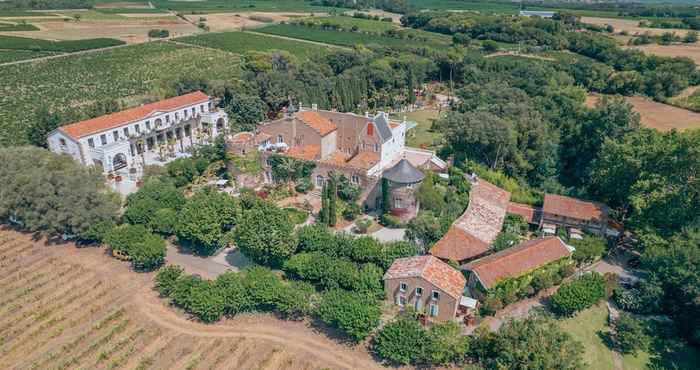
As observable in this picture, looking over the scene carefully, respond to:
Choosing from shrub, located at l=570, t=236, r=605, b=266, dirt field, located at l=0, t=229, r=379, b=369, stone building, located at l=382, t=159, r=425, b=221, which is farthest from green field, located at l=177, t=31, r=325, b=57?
shrub, located at l=570, t=236, r=605, b=266

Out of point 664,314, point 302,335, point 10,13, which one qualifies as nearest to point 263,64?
point 302,335

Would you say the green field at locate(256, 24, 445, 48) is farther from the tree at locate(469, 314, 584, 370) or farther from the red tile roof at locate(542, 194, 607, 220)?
the tree at locate(469, 314, 584, 370)

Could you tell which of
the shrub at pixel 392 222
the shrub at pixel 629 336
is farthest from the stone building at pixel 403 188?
the shrub at pixel 629 336

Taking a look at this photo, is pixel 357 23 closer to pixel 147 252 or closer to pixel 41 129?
pixel 41 129

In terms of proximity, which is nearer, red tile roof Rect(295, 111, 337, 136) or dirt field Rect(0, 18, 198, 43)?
red tile roof Rect(295, 111, 337, 136)

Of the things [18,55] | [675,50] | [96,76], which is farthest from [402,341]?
[18,55]

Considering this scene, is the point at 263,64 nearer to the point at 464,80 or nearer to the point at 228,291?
the point at 464,80
